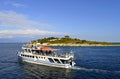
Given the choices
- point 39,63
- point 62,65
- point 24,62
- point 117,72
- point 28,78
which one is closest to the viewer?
point 28,78

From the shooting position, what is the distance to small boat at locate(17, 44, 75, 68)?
227 feet

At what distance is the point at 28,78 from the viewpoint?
55656 millimetres

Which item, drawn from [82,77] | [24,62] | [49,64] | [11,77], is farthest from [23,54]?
[82,77]

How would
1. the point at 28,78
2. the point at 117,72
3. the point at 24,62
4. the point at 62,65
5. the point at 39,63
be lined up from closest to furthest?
the point at 28,78, the point at 117,72, the point at 62,65, the point at 39,63, the point at 24,62

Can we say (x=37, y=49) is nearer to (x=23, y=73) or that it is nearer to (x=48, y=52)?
(x=48, y=52)

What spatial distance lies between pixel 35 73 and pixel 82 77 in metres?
14.2

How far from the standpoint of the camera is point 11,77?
56344 millimetres

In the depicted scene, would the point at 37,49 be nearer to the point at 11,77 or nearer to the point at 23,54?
the point at 23,54

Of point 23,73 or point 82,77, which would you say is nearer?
point 82,77

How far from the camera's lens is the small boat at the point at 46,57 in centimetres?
6932

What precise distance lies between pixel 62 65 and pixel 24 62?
19371 mm

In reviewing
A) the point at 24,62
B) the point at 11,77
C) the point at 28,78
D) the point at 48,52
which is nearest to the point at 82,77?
the point at 28,78

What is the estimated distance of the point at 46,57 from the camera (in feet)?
241

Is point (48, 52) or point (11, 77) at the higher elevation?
point (48, 52)
